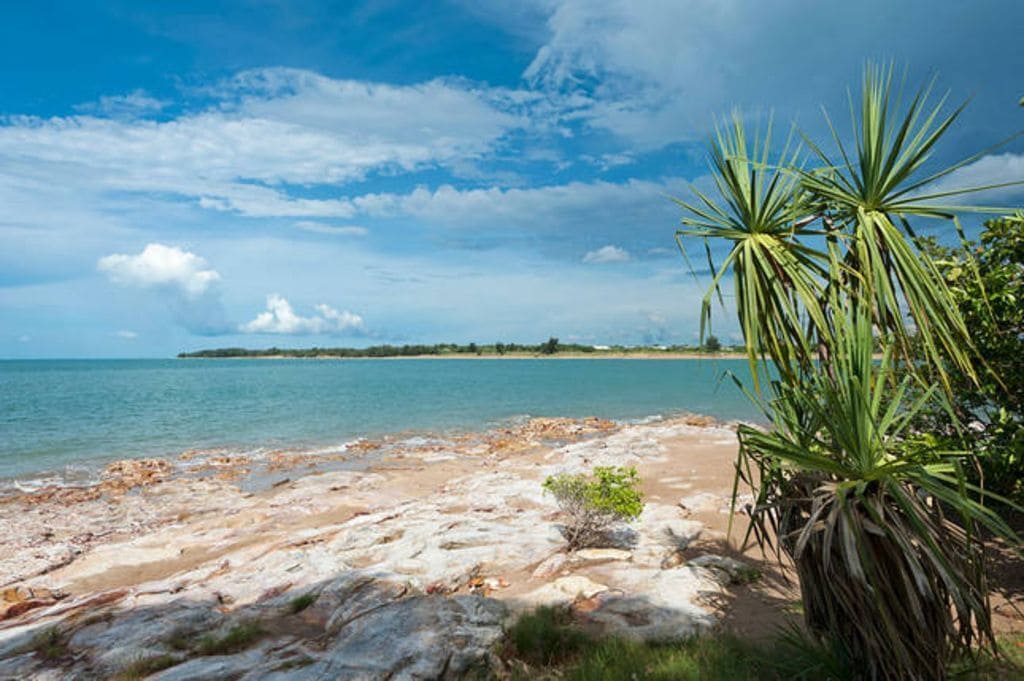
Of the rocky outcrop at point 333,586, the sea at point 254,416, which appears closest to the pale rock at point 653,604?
the rocky outcrop at point 333,586

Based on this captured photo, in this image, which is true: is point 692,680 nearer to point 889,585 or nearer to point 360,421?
point 889,585

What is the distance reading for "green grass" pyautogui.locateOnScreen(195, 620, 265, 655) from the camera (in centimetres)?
595

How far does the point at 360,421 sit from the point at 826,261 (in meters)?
30.6

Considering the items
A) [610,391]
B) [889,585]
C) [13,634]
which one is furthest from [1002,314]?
[610,391]

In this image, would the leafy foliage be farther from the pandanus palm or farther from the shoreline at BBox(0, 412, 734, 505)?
the shoreline at BBox(0, 412, 734, 505)

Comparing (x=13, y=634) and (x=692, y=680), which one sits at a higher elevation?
(x=692, y=680)

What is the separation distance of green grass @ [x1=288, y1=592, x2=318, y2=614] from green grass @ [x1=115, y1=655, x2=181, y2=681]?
160 centimetres

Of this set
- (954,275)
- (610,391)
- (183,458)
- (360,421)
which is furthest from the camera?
(610,391)

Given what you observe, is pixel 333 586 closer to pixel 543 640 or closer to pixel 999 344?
pixel 543 640

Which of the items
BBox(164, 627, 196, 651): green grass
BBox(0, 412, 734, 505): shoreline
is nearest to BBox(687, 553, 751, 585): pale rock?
BBox(164, 627, 196, 651): green grass

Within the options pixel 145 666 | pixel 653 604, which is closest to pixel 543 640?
pixel 653 604

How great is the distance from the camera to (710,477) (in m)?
14.7

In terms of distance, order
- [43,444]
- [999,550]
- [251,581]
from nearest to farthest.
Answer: [999,550], [251,581], [43,444]

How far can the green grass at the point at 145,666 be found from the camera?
5.40 meters
